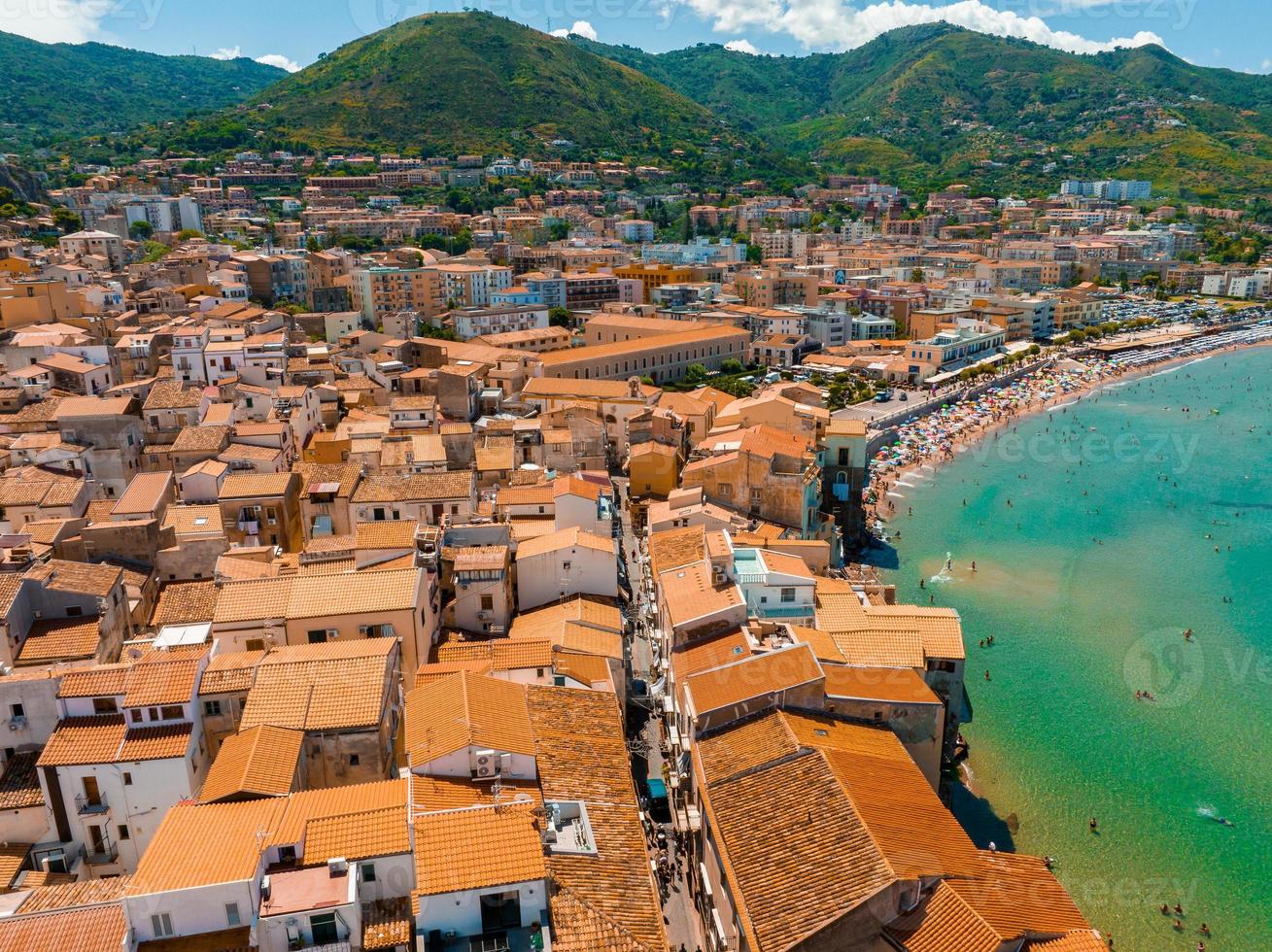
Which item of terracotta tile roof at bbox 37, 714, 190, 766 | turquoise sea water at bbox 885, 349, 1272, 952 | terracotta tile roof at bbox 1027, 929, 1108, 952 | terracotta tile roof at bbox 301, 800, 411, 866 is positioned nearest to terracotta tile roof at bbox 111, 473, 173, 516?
terracotta tile roof at bbox 37, 714, 190, 766

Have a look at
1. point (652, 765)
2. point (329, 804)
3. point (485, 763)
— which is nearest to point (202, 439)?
point (652, 765)

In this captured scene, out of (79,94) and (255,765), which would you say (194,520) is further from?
(79,94)

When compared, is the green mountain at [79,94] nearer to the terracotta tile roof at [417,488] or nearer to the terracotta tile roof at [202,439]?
the terracotta tile roof at [202,439]

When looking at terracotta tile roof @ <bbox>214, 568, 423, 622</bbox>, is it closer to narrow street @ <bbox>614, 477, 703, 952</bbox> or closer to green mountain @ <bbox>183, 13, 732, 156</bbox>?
narrow street @ <bbox>614, 477, 703, 952</bbox>

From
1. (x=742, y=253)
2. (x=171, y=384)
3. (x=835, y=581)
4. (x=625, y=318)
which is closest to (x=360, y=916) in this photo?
(x=835, y=581)

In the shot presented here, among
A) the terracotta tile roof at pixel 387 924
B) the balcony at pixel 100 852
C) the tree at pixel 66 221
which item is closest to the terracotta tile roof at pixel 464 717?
the terracotta tile roof at pixel 387 924

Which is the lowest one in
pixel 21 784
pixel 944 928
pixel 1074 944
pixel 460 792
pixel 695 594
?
pixel 1074 944
